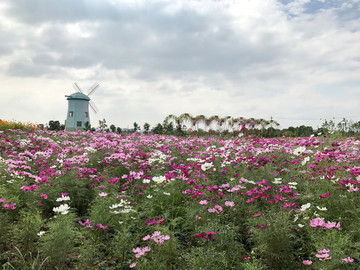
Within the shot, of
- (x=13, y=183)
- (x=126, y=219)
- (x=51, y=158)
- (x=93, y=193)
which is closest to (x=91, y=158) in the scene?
(x=51, y=158)

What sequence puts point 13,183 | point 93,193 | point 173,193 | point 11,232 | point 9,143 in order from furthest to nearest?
1. point 9,143
2. point 93,193
3. point 13,183
4. point 173,193
5. point 11,232

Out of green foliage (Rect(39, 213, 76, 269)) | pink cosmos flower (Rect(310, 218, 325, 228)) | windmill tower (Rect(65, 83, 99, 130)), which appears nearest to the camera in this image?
pink cosmos flower (Rect(310, 218, 325, 228))

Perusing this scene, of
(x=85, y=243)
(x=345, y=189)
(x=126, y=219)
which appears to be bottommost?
(x=85, y=243)

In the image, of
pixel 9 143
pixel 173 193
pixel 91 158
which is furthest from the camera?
pixel 9 143

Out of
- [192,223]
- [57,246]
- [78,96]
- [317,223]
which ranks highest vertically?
[78,96]

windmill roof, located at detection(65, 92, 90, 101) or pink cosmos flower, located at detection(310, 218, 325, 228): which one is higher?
windmill roof, located at detection(65, 92, 90, 101)

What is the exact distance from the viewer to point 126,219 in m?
3.64

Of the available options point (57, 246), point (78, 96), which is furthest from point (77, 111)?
point (57, 246)

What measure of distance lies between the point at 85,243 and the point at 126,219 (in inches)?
25.8

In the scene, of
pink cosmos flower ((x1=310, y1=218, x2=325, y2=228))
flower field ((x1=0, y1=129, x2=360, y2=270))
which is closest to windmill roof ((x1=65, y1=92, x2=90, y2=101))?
flower field ((x1=0, y1=129, x2=360, y2=270))

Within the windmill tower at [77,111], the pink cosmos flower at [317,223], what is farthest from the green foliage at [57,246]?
the windmill tower at [77,111]

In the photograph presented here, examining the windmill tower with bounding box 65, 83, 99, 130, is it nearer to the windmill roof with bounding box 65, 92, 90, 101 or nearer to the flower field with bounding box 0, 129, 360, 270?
the windmill roof with bounding box 65, 92, 90, 101

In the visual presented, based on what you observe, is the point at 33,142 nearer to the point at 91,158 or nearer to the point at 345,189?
the point at 91,158

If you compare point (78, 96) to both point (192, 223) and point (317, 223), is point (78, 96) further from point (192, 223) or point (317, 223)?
point (317, 223)
